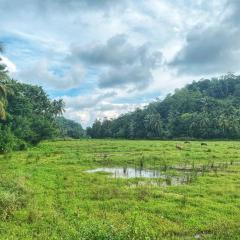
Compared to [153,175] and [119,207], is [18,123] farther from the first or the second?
[119,207]

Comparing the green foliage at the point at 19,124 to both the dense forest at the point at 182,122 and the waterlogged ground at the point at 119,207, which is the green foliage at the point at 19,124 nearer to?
the waterlogged ground at the point at 119,207

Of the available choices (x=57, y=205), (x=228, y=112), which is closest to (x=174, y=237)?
(x=57, y=205)

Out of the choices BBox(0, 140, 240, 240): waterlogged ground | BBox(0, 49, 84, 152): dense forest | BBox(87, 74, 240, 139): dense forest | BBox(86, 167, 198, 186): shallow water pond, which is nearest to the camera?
BBox(0, 140, 240, 240): waterlogged ground

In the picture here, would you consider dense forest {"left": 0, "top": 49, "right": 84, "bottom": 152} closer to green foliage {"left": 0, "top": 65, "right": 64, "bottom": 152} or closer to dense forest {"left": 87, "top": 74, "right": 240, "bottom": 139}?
green foliage {"left": 0, "top": 65, "right": 64, "bottom": 152}

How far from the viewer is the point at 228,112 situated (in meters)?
122

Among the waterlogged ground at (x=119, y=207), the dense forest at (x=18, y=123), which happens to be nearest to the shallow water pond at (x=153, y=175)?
the waterlogged ground at (x=119, y=207)

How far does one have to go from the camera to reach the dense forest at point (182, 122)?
364 ft

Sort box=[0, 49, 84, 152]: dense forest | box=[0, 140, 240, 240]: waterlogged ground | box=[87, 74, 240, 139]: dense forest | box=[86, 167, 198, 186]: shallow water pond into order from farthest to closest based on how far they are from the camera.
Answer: box=[87, 74, 240, 139]: dense forest → box=[0, 49, 84, 152]: dense forest → box=[86, 167, 198, 186]: shallow water pond → box=[0, 140, 240, 240]: waterlogged ground

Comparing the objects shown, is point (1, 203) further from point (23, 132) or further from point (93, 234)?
point (23, 132)

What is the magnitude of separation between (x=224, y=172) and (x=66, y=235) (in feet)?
78.5

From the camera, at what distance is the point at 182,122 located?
12538 cm

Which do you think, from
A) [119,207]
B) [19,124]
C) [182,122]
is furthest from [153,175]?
[182,122]

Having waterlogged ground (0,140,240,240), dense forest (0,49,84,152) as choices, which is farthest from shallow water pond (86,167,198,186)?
dense forest (0,49,84,152)

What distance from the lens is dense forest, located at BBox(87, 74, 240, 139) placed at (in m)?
111
